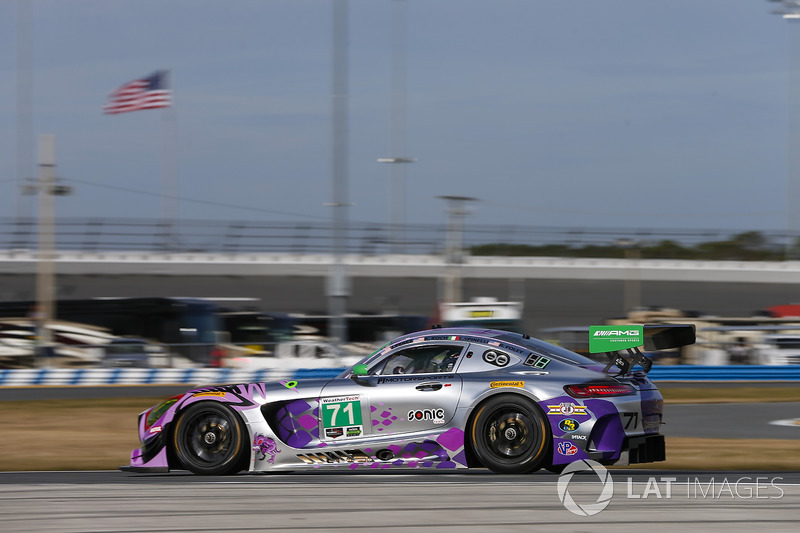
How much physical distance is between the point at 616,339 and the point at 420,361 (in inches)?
59.4

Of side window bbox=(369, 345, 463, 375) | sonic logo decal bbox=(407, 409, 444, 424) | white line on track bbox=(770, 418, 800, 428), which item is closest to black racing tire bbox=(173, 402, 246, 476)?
side window bbox=(369, 345, 463, 375)

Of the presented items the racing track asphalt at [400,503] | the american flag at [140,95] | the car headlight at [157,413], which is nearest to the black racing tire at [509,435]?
the racing track asphalt at [400,503]

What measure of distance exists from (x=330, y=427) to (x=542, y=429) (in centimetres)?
161

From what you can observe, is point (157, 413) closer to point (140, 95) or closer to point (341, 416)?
point (341, 416)

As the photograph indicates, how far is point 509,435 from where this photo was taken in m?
7.16

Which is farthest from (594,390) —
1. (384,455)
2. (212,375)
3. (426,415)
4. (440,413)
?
(212,375)

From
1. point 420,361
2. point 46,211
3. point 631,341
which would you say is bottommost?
point 420,361

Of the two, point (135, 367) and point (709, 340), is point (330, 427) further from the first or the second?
point (709, 340)

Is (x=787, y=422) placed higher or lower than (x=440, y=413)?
lower

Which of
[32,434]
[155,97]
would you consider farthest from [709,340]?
[32,434]

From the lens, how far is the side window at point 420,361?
7.55m

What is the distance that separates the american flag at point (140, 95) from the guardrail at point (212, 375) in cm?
1324

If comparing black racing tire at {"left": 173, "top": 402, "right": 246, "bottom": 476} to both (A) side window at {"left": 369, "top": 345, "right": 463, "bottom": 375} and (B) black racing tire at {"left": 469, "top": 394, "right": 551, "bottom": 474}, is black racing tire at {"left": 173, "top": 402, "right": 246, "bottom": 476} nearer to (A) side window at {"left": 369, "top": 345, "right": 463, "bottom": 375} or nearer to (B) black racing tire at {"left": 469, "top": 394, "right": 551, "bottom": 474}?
(A) side window at {"left": 369, "top": 345, "right": 463, "bottom": 375}

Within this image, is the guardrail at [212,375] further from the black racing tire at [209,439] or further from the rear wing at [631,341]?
the rear wing at [631,341]
